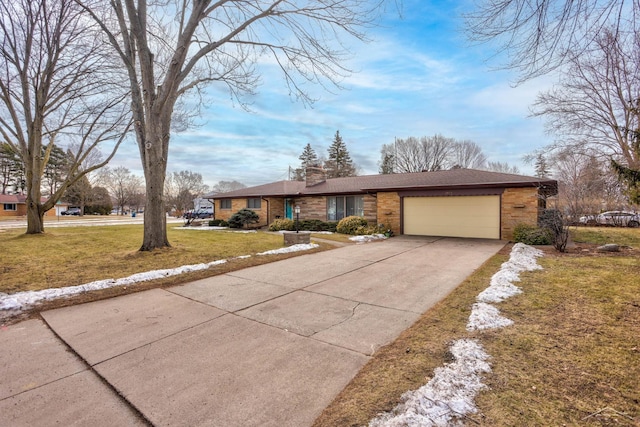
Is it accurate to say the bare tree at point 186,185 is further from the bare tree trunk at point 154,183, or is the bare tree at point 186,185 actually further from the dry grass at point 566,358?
the dry grass at point 566,358

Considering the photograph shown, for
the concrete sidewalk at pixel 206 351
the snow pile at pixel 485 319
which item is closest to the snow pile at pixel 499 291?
the snow pile at pixel 485 319

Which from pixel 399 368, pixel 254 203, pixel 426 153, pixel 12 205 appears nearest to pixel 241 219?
pixel 254 203

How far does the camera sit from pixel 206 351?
10.4ft

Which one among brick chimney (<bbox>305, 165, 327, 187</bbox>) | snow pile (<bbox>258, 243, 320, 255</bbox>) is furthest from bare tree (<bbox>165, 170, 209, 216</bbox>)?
snow pile (<bbox>258, 243, 320, 255</bbox>)

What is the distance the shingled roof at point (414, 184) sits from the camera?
39.5ft

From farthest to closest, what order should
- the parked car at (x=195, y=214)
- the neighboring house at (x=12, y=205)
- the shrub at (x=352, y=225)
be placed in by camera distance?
the neighboring house at (x=12, y=205), the parked car at (x=195, y=214), the shrub at (x=352, y=225)

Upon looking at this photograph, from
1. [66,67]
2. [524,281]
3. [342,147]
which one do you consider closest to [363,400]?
[524,281]

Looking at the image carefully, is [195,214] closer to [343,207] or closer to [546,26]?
[343,207]

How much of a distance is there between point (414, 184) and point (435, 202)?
1267 mm

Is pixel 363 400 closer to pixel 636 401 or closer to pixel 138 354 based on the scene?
pixel 636 401

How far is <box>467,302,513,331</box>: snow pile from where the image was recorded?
11.9 feet

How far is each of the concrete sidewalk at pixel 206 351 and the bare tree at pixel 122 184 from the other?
55.7 metres

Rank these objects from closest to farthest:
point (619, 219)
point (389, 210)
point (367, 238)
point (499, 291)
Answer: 1. point (499, 291)
2. point (367, 238)
3. point (389, 210)
4. point (619, 219)

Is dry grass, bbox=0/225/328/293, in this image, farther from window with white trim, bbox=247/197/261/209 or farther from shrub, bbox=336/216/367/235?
window with white trim, bbox=247/197/261/209
